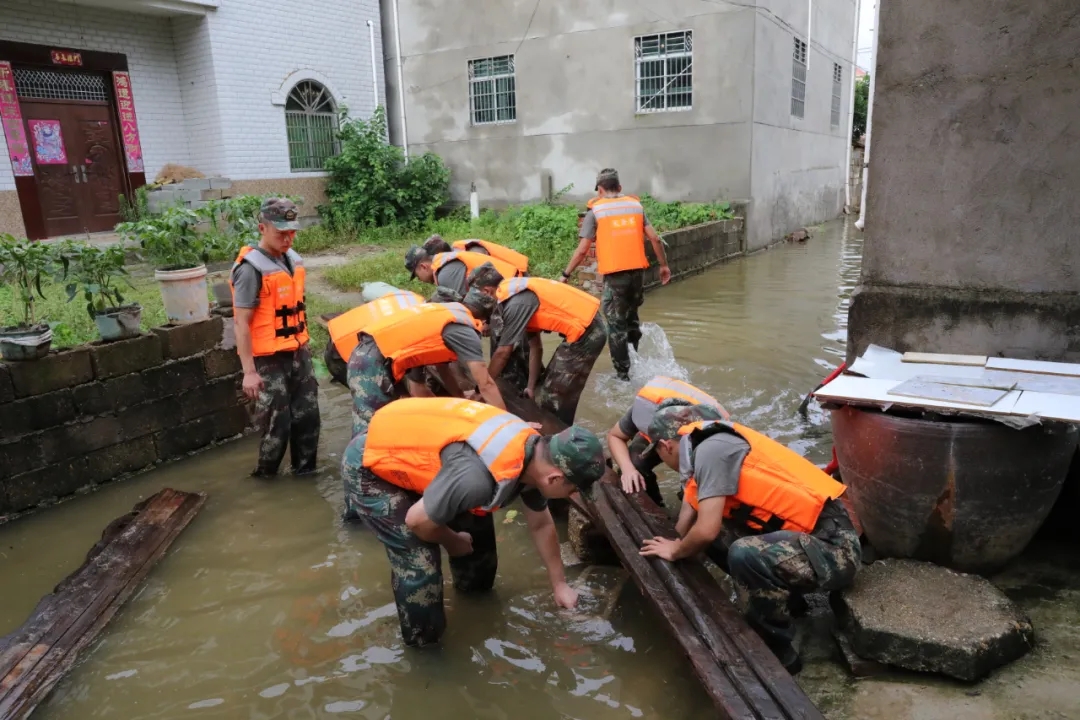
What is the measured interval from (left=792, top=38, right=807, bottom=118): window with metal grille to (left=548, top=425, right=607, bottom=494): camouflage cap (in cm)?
1406

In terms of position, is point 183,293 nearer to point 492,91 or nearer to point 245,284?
point 245,284

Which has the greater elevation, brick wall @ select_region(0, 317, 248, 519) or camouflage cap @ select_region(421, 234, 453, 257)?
camouflage cap @ select_region(421, 234, 453, 257)

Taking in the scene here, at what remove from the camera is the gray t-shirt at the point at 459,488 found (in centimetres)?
266

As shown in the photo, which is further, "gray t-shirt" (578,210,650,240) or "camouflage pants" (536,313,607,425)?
"gray t-shirt" (578,210,650,240)

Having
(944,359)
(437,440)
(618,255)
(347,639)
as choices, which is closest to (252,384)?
(347,639)

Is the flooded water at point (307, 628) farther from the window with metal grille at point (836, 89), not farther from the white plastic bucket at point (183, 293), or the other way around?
the window with metal grille at point (836, 89)

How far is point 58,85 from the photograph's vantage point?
1105cm

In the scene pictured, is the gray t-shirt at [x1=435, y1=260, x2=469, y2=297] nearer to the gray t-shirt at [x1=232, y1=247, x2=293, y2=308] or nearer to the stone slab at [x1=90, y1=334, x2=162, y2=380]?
the gray t-shirt at [x1=232, y1=247, x2=293, y2=308]

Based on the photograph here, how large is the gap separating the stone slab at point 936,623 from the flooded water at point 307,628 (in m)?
0.71

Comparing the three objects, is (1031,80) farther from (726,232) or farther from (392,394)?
(726,232)

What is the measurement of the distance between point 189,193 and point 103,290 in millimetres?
7302

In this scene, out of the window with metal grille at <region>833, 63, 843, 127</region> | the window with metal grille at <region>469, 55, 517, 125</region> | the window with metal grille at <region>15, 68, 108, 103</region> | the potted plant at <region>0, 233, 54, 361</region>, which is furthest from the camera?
the window with metal grille at <region>833, 63, 843, 127</region>

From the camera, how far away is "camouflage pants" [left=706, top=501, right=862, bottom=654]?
9.32 ft

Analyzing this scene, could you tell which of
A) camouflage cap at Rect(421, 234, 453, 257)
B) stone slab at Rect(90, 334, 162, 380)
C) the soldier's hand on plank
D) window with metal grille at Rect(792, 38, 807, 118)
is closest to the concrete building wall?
camouflage cap at Rect(421, 234, 453, 257)
